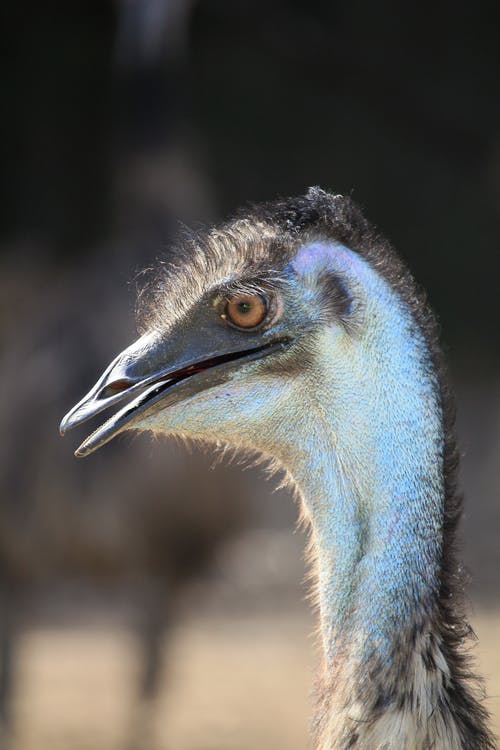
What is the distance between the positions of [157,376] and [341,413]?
32cm

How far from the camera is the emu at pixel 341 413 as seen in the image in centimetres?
204

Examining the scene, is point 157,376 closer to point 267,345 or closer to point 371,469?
point 267,345

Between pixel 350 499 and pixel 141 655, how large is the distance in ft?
10.6

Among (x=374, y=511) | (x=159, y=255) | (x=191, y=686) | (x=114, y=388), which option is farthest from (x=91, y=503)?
(x=374, y=511)

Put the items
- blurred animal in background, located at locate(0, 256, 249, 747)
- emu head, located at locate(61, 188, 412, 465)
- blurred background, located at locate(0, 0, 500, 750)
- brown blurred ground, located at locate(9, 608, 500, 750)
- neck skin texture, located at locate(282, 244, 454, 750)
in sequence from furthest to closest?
1. brown blurred ground, located at locate(9, 608, 500, 750)
2. blurred background, located at locate(0, 0, 500, 750)
3. blurred animal in background, located at locate(0, 256, 249, 747)
4. emu head, located at locate(61, 188, 412, 465)
5. neck skin texture, located at locate(282, 244, 454, 750)

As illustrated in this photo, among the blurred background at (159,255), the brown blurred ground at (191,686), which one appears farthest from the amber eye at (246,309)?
the brown blurred ground at (191,686)

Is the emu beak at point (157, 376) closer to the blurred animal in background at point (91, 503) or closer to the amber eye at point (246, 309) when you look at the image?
the amber eye at point (246, 309)

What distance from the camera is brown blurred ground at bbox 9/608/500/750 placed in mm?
5238

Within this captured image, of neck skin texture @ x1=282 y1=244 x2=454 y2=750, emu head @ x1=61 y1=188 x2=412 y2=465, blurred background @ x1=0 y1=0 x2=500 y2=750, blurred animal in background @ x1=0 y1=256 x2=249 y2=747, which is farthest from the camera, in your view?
blurred background @ x1=0 y1=0 x2=500 y2=750

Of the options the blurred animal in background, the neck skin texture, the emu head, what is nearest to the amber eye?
the emu head

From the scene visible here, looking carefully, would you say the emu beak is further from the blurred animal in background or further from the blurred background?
the blurred animal in background

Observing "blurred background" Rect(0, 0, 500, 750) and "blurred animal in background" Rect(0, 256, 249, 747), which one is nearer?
"blurred animal in background" Rect(0, 256, 249, 747)

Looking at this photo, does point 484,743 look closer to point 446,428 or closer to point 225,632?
point 446,428

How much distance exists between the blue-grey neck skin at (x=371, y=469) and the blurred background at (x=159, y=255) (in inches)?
65.9
